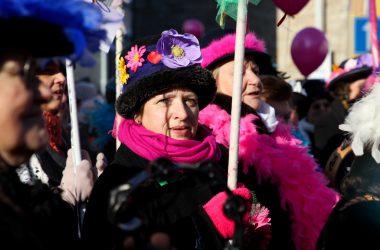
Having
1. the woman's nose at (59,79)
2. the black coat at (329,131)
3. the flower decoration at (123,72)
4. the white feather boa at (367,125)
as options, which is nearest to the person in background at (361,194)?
the white feather boa at (367,125)

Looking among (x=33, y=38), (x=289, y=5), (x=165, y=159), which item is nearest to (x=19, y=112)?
(x=33, y=38)

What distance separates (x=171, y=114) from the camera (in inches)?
106

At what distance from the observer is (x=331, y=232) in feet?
6.98

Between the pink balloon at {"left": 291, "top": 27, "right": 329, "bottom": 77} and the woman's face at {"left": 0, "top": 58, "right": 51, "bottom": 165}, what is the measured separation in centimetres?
501

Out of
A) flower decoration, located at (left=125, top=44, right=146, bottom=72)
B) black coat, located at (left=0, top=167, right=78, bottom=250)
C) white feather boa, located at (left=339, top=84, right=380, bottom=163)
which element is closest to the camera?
black coat, located at (left=0, top=167, right=78, bottom=250)

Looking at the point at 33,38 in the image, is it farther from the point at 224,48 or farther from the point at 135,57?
the point at 224,48

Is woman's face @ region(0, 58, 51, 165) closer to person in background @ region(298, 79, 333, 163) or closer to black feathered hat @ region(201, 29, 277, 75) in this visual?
black feathered hat @ region(201, 29, 277, 75)

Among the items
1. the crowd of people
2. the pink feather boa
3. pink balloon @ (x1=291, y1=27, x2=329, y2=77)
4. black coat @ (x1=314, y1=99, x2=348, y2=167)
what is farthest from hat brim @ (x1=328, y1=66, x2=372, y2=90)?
the pink feather boa

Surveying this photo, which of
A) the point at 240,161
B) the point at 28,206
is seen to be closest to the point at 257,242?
the point at 240,161

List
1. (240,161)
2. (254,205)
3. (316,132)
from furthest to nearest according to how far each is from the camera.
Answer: (316,132) → (240,161) → (254,205)

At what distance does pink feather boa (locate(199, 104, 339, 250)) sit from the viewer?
329 centimetres

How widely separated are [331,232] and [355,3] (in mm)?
10140

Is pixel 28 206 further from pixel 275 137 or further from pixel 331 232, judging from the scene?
pixel 275 137

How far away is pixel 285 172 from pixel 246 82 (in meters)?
0.53
